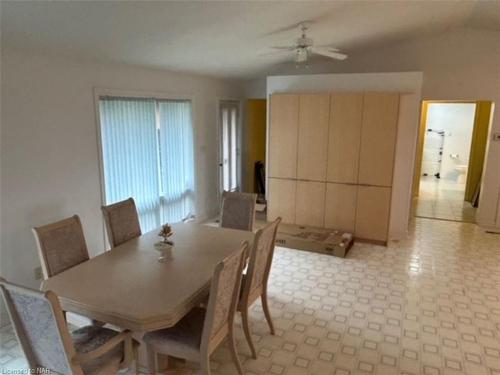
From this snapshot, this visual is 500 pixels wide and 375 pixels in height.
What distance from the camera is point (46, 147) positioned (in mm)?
3393

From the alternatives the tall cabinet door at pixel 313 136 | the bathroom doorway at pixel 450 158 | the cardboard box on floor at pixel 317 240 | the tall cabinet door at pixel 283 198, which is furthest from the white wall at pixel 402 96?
the bathroom doorway at pixel 450 158

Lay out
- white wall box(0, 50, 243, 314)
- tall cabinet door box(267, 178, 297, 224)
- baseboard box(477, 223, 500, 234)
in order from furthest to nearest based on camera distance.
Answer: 1. baseboard box(477, 223, 500, 234)
2. tall cabinet door box(267, 178, 297, 224)
3. white wall box(0, 50, 243, 314)

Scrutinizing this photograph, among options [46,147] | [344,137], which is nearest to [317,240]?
[344,137]

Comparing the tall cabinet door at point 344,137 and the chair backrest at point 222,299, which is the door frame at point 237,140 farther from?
the chair backrest at point 222,299

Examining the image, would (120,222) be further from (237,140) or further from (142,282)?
(237,140)

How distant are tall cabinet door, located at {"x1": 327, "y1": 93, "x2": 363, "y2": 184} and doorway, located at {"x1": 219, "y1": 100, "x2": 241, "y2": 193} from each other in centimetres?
213

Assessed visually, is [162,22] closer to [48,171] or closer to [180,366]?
[48,171]

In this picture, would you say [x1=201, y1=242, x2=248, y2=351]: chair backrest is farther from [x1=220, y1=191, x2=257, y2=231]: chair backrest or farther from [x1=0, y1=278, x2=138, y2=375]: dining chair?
[x1=220, y1=191, x2=257, y2=231]: chair backrest

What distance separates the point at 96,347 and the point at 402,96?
450cm

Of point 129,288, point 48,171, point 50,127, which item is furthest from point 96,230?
point 129,288

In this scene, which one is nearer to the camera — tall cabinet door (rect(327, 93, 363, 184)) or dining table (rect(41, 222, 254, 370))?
dining table (rect(41, 222, 254, 370))

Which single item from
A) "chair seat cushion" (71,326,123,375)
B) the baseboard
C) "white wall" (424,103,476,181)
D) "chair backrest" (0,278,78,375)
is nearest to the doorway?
the baseboard

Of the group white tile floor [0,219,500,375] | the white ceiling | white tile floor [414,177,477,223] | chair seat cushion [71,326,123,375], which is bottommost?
white tile floor [0,219,500,375]

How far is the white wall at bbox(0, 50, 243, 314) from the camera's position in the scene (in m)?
3.09
